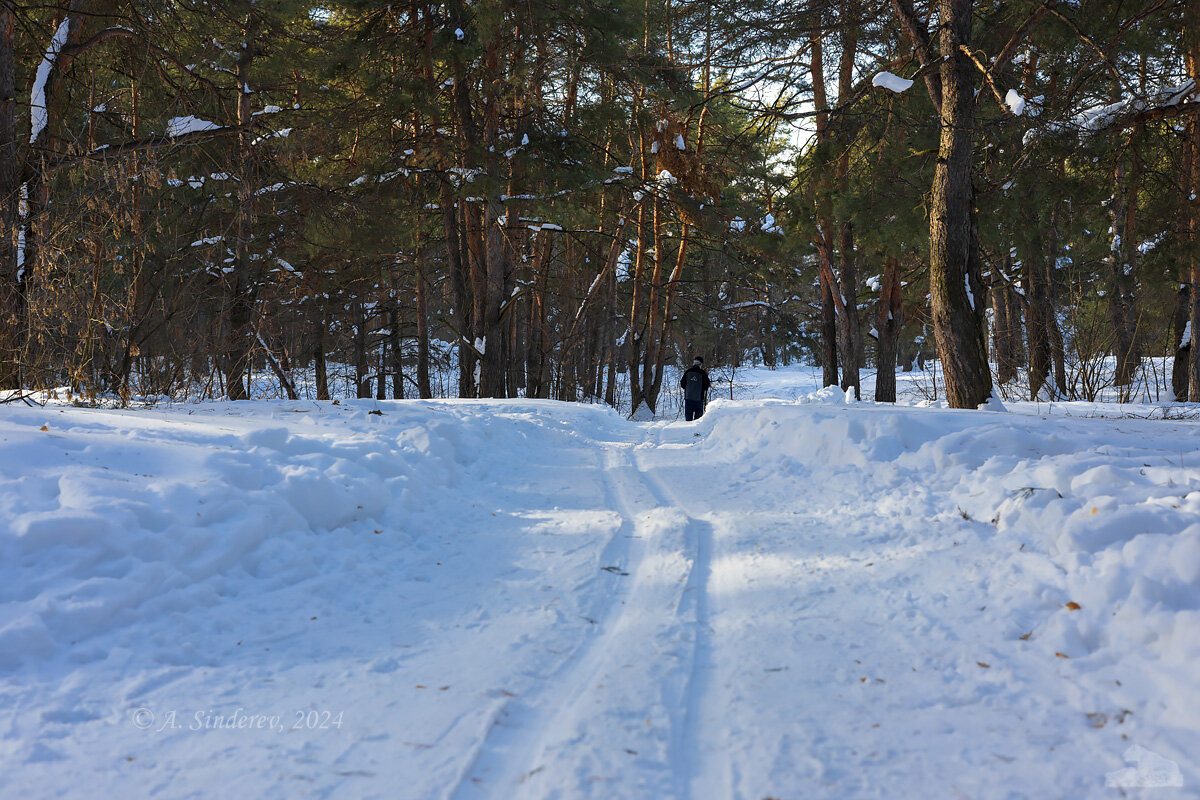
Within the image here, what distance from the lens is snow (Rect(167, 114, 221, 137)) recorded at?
28.8 ft

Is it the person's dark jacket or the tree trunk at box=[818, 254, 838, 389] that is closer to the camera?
the person's dark jacket

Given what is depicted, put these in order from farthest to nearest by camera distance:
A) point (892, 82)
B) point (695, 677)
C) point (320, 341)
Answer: point (320, 341), point (892, 82), point (695, 677)

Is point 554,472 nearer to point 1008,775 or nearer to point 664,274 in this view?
point 1008,775

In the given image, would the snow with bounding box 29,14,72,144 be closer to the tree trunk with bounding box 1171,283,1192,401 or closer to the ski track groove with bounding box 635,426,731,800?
the ski track groove with bounding box 635,426,731,800

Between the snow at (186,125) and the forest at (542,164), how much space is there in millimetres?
48

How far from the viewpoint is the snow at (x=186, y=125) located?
346 inches

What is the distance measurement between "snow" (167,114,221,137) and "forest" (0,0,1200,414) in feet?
0.16

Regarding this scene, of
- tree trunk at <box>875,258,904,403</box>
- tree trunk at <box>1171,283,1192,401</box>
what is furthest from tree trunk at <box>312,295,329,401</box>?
tree trunk at <box>1171,283,1192,401</box>

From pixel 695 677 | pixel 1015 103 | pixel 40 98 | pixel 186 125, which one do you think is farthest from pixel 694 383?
pixel 695 677

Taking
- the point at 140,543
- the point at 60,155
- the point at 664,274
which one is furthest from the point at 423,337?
the point at 140,543

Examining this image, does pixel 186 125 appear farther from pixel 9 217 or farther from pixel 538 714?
pixel 538 714

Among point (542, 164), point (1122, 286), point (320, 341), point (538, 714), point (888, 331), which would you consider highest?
point (542, 164)

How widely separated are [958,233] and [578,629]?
821 cm

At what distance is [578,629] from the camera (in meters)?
3.21
